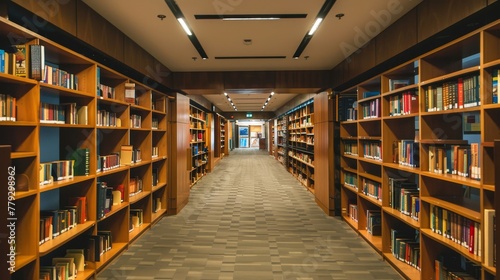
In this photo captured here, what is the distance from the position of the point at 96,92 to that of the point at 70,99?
1.13 feet

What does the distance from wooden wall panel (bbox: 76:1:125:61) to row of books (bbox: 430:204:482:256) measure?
13.2ft

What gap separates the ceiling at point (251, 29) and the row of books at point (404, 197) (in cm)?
201

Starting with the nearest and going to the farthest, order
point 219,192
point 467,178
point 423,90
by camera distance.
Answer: point 467,178 → point 423,90 → point 219,192

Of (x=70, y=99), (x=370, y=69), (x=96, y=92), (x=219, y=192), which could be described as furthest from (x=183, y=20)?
(x=219, y=192)

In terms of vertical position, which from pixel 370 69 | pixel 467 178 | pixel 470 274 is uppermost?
pixel 370 69

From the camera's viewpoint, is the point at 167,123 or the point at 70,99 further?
the point at 167,123

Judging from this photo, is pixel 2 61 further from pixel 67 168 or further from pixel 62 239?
pixel 62 239

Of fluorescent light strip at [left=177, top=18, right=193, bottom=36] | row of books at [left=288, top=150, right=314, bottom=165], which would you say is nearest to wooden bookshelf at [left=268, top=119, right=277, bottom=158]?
row of books at [left=288, top=150, right=314, bottom=165]

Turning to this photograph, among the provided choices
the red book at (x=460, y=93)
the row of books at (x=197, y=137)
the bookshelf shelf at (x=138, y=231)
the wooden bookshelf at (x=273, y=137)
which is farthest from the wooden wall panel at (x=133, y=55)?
the wooden bookshelf at (x=273, y=137)

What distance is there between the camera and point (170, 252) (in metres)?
4.32

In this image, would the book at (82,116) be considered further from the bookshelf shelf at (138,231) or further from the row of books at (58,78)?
the bookshelf shelf at (138,231)

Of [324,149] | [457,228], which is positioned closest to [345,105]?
[324,149]

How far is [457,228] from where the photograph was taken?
109 inches

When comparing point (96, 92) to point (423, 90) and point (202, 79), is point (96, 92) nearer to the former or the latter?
point (202, 79)
